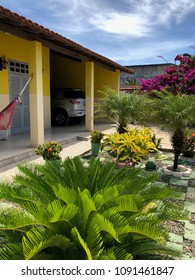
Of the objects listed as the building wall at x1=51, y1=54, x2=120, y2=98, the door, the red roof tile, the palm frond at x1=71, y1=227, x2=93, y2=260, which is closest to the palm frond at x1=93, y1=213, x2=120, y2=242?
the palm frond at x1=71, y1=227, x2=93, y2=260

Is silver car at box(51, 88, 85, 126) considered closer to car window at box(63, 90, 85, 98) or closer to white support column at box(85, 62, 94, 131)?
car window at box(63, 90, 85, 98)

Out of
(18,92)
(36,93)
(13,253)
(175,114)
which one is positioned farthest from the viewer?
(18,92)

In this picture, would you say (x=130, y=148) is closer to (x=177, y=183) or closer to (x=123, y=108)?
(x=177, y=183)

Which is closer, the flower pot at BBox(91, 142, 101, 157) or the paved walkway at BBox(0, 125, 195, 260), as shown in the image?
the paved walkway at BBox(0, 125, 195, 260)

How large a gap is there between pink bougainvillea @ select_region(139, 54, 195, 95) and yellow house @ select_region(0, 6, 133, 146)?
7.93ft

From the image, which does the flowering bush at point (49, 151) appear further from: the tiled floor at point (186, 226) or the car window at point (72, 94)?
the car window at point (72, 94)

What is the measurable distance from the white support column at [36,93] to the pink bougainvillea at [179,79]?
9.05 m

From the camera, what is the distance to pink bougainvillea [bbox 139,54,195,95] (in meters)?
14.5

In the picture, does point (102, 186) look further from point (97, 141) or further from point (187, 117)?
point (97, 141)

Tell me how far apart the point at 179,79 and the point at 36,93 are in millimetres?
10268

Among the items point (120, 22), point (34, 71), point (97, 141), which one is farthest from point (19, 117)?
point (120, 22)

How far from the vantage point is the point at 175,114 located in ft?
17.5

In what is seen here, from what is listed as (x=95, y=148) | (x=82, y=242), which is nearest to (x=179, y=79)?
(x=95, y=148)
